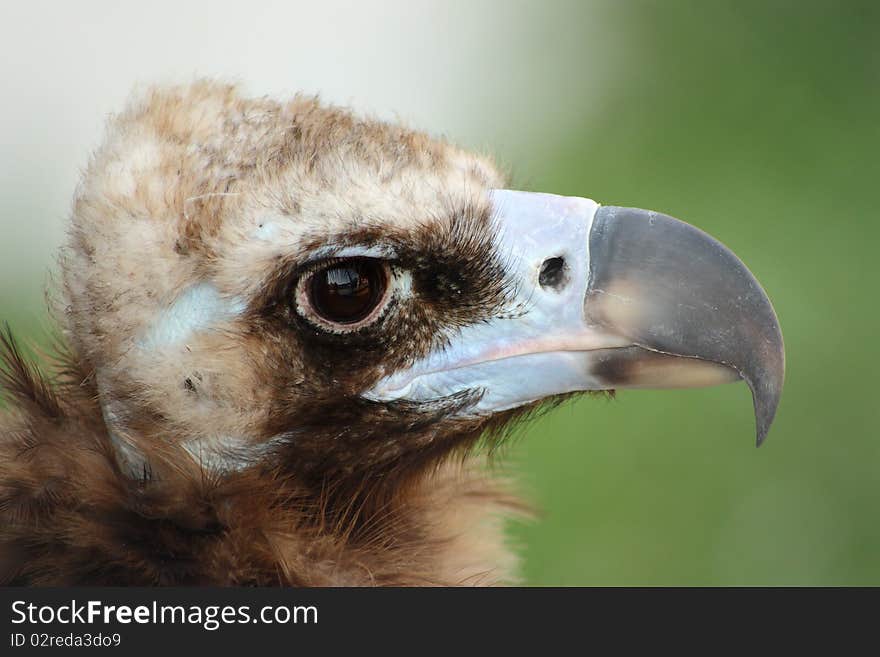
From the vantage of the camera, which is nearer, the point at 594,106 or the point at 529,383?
the point at 529,383

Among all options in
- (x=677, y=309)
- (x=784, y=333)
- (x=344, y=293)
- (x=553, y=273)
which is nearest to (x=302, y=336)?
(x=344, y=293)

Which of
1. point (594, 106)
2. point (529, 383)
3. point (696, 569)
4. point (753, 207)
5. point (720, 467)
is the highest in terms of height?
point (594, 106)

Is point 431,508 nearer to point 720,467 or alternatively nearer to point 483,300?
point 483,300

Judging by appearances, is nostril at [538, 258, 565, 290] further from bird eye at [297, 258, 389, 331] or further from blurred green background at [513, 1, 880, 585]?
blurred green background at [513, 1, 880, 585]

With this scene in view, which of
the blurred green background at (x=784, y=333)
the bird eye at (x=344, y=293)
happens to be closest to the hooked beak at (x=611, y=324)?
the bird eye at (x=344, y=293)

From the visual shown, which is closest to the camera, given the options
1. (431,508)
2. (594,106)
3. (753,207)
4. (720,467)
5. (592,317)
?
(592,317)

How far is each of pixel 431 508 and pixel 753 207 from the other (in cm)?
417

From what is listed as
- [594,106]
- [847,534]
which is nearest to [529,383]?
[847,534]

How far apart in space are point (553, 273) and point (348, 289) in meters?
0.39

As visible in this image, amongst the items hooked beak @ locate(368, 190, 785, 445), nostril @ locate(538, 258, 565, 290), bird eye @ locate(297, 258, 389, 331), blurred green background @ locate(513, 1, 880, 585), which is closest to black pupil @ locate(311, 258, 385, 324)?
bird eye @ locate(297, 258, 389, 331)

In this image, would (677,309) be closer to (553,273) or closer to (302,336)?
(553,273)

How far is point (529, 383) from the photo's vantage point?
2201mm

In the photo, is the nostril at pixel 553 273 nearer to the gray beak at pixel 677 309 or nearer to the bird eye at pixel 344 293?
the gray beak at pixel 677 309

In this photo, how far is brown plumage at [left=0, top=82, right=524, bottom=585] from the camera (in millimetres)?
2119
